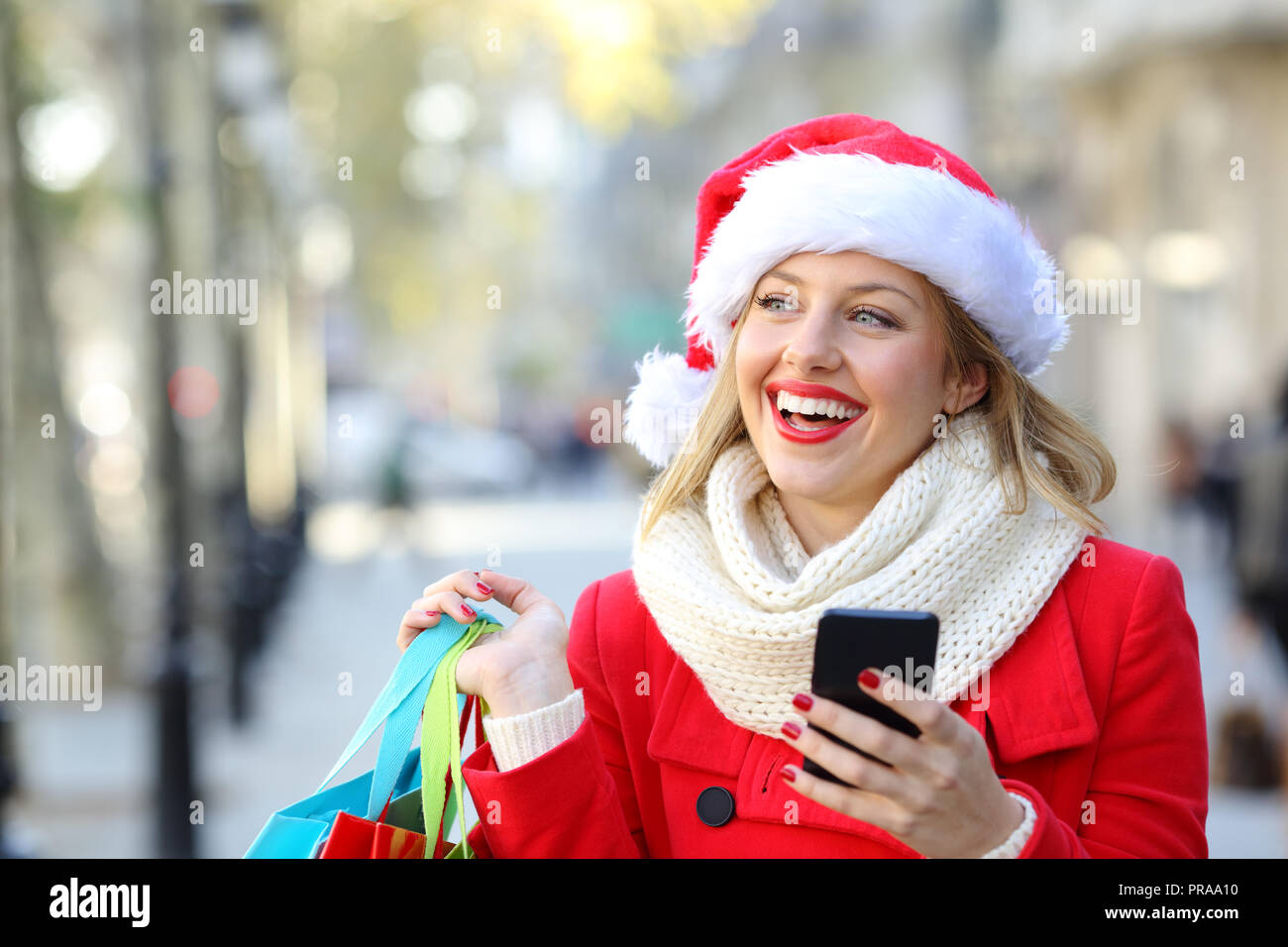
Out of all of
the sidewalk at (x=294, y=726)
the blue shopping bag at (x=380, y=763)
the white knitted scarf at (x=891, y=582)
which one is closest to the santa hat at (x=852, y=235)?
the white knitted scarf at (x=891, y=582)

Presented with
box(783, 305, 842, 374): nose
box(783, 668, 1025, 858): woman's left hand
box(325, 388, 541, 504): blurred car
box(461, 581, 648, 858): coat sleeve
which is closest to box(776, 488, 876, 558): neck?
box(783, 305, 842, 374): nose

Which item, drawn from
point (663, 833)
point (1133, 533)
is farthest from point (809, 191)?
point (1133, 533)

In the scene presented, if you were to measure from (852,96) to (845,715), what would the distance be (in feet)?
86.5

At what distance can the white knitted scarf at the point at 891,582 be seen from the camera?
2188mm

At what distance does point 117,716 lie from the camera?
10.8 m

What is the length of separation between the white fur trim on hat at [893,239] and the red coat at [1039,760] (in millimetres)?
438

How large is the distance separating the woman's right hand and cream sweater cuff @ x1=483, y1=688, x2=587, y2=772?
0.05 feet

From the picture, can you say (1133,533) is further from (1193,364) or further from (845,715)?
(845,715)

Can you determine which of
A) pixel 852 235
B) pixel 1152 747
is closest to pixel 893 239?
pixel 852 235

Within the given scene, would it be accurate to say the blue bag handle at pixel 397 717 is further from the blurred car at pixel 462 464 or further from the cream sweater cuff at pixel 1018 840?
the blurred car at pixel 462 464

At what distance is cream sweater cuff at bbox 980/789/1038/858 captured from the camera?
1784 mm

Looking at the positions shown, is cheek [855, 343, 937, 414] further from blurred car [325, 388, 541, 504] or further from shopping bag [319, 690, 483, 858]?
blurred car [325, 388, 541, 504]

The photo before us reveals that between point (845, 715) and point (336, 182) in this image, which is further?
point (336, 182)

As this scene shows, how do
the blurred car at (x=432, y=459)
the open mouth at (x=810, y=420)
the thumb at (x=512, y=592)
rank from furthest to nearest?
the blurred car at (x=432, y=459)
the open mouth at (x=810, y=420)
the thumb at (x=512, y=592)
